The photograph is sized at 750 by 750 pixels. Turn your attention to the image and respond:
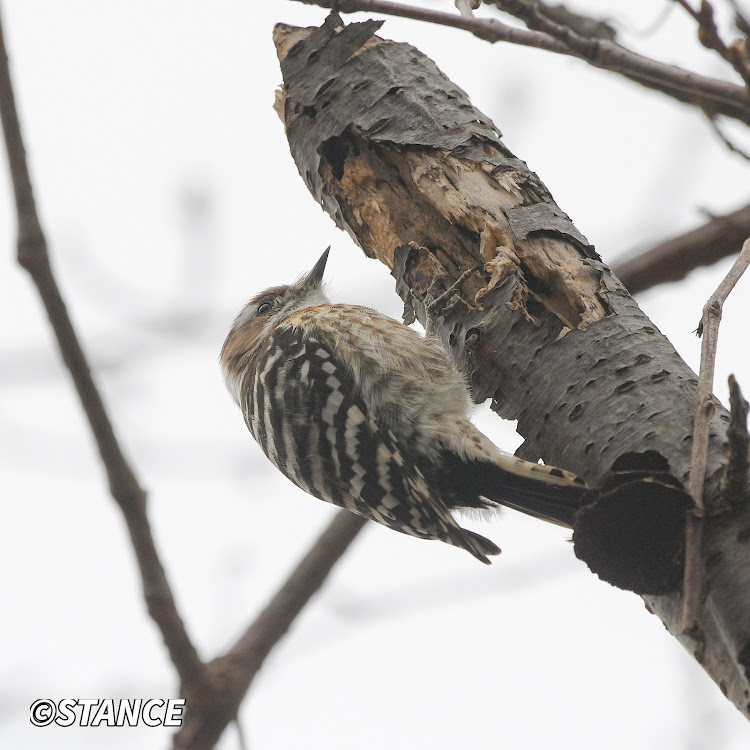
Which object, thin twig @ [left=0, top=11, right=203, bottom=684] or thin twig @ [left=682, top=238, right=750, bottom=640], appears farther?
thin twig @ [left=682, top=238, right=750, bottom=640]

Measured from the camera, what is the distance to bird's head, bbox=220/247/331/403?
199 inches

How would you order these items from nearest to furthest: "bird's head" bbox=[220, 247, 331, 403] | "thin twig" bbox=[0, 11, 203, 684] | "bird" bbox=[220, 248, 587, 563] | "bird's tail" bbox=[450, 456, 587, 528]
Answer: "thin twig" bbox=[0, 11, 203, 684], "bird's tail" bbox=[450, 456, 587, 528], "bird" bbox=[220, 248, 587, 563], "bird's head" bbox=[220, 247, 331, 403]

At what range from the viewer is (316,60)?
358 centimetres

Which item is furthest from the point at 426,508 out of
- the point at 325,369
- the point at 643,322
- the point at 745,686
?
the point at 745,686

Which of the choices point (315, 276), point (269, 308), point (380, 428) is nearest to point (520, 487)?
point (380, 428)

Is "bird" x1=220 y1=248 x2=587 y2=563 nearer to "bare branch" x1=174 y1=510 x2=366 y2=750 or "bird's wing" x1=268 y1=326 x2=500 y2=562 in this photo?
"bird's wing" x1=268 y1=326 x2=500 y2=562

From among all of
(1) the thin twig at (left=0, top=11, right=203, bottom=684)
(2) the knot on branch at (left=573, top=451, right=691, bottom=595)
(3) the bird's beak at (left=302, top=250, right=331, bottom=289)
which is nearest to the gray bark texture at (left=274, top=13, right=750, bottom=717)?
(2) the knot on branch at (left=573, top=451, right=691, bottom=595)

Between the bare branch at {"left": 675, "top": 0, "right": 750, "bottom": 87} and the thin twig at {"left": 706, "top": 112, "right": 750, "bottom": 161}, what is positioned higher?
the bare branch at {"left": 675, "top": 0, "right": 750, "bottom": 87}

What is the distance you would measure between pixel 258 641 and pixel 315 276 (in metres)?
2.75

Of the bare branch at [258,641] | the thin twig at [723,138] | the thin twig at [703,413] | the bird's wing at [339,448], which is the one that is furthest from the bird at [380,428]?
the thin twig at [723,138]

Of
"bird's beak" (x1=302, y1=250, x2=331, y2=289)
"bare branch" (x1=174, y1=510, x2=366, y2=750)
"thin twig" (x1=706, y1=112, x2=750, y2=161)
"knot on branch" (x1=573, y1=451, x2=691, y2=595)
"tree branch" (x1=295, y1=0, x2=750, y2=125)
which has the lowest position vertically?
"bare branch" (x1=174, y1=510, x2=366, y2=750)

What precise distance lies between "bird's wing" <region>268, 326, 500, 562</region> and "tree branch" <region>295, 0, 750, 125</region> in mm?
1897

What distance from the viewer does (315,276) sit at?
5109 millimetres

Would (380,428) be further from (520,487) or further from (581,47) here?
(581,47)
